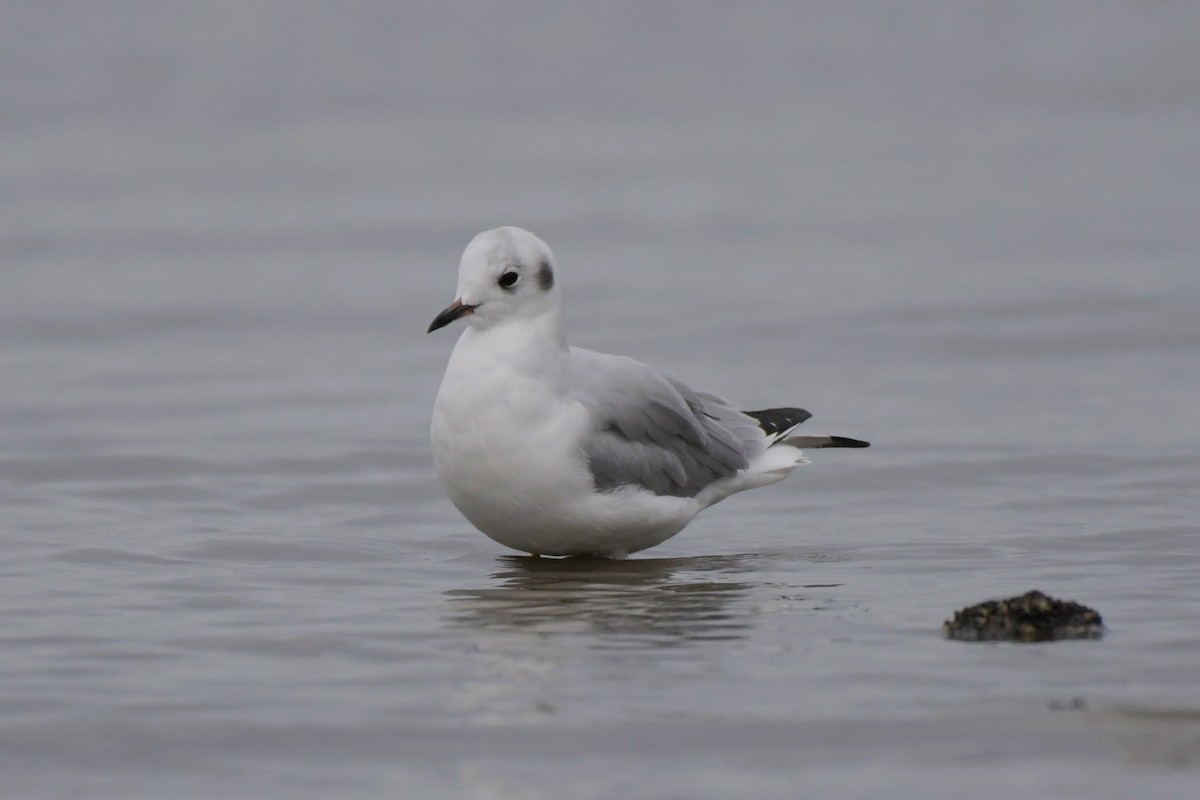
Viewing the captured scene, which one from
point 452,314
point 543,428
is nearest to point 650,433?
point 543,428

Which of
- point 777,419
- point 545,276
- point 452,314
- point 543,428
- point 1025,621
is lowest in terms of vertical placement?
point 1025,621

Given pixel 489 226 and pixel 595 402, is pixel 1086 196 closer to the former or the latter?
pixel 489 226

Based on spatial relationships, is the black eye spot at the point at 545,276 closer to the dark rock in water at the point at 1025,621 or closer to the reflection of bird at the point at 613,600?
the reflection of bird at the point at 613,600

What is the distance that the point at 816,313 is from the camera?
40.1 feet

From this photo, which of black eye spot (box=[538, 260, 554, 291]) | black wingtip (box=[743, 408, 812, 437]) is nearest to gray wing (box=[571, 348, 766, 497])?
black wingtip (box=[743, 408, 812, 437])

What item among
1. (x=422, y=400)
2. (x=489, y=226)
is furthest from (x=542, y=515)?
(x=489, y=226)

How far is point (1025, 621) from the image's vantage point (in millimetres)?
5242

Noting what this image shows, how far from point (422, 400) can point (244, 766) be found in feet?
19.4

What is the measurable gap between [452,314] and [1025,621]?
2145 mm

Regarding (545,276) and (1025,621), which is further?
(545,276)

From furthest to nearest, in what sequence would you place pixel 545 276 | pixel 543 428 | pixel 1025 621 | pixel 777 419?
pixel 777 419, pixel 545 276, pixel 543 428, pixel 1025 621

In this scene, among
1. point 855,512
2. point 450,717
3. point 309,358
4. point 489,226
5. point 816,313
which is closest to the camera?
point 450,717

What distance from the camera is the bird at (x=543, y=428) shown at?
6.36 m

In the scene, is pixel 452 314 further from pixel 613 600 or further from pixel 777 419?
pixel 777 419
